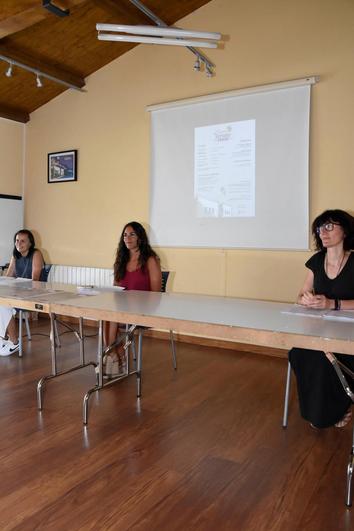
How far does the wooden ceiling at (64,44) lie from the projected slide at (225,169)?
1175 millimetres

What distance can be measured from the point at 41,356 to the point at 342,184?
2.90 meters

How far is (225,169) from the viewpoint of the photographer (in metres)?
3.96

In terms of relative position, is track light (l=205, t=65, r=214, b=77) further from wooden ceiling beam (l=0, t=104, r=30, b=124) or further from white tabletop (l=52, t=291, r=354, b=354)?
wooden ceiling beam (l=0, t=104, r=30, b=124)

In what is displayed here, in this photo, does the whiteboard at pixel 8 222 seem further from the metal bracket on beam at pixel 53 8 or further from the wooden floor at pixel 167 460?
the metal bracket on beam at pixel 53 8

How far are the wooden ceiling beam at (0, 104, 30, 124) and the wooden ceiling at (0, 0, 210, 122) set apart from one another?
0.01 meters

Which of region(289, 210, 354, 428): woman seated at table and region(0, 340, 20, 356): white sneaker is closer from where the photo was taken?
region(289, 210, 354, 428): woman seated at table

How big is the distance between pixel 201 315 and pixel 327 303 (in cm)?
62

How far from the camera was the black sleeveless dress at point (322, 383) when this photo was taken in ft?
6.25

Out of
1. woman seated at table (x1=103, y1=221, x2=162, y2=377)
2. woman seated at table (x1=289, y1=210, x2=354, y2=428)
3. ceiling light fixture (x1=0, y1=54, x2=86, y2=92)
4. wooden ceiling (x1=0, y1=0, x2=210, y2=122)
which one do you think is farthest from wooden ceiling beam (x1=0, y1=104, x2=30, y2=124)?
woman seated at table (x1=289, y1=210, x2=354, y2=428)

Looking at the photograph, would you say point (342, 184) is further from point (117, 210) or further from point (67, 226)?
point (67, 226)

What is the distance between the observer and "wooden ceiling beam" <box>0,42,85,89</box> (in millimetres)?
4074

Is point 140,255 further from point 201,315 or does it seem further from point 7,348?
point 7,348

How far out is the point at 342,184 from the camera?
3400mm

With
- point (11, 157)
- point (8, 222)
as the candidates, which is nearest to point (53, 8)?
point (11, 157)
